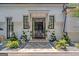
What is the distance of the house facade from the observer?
19.8 m

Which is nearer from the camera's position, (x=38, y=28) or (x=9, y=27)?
(x=9, y=27)

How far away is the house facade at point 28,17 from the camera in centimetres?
1980

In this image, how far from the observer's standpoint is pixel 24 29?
20.2 metres

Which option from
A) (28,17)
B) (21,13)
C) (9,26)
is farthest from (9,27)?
(28,17)

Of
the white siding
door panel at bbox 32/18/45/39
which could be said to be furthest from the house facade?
door panel at bbox 32/18/45/39

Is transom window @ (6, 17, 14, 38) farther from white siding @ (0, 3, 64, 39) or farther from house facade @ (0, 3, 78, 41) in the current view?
white siding @ (0, 3, 64, 39)

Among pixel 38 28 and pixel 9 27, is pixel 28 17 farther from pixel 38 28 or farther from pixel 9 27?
pixel 38 28

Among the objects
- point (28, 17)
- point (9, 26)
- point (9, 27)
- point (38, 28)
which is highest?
point (28, 17)

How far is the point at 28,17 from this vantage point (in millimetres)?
20141

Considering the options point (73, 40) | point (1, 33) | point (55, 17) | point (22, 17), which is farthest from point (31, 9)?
point (73, 40)

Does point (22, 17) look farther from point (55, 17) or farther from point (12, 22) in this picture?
point (55, 17)

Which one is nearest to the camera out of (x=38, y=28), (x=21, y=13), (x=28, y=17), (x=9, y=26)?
(x=21, y=13)

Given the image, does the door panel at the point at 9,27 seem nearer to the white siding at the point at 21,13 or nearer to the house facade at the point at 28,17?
the house facade at the point at 28,17

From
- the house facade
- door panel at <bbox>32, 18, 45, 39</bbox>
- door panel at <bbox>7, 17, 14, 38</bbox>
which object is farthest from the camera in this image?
door panel at <bbox>32, 18, 45, 39</bbox>
